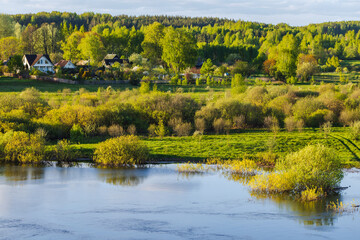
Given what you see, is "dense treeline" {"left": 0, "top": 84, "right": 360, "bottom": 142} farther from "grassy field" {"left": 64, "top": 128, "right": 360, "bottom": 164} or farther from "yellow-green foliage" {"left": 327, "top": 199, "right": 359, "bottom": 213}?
"yellow-green foliage" {"left": 327, "top": 199, "right": 359, "bottom": 213}

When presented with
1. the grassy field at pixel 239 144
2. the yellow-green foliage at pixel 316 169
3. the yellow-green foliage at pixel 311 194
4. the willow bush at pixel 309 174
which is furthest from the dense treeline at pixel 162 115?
the yellow-green foliage at pixel 311 194

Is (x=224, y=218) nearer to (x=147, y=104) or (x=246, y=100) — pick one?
(x=147, y=104)

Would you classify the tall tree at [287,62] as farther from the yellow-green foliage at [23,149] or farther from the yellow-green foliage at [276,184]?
the yellow-green foliage at [276,184]

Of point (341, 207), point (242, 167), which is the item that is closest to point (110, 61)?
point (242, 167)

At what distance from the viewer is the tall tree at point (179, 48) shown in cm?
10631

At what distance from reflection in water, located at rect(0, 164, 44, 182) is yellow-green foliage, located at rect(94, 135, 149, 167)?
4.50 meters

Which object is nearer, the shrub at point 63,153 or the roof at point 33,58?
the shrub at point 63,153

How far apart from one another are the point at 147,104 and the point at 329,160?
26.6 m

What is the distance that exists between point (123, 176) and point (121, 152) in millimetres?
2920

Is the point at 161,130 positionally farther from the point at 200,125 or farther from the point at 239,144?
the point at 239,144

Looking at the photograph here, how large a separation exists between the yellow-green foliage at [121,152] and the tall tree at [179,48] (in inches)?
2813

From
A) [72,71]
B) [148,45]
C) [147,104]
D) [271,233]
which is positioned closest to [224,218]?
[271,233]

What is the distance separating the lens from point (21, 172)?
34219 millimetres

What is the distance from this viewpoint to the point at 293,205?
26.5 metres
